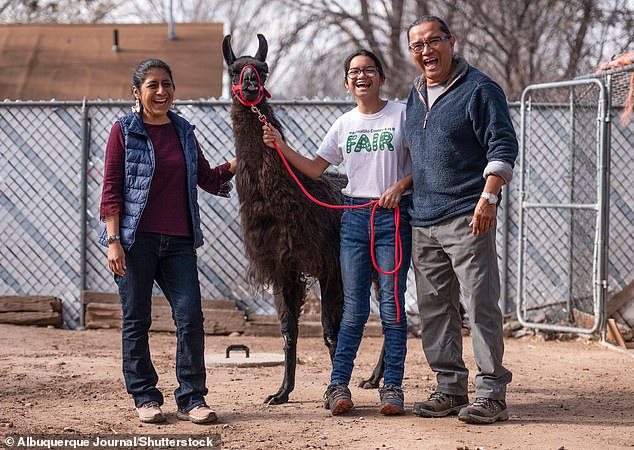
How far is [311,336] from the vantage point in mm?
9445

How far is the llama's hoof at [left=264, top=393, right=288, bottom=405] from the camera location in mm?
5600

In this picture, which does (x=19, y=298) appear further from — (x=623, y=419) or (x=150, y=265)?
(x=623, y=419)

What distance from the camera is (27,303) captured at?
9.55 meters

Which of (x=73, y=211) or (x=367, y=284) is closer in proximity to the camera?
(x=367, y=284)

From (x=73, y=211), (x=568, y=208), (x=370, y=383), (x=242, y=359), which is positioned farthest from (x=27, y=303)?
(x=568, y=208)

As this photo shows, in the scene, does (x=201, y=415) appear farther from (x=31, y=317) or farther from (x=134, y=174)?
(x=31, y=317)

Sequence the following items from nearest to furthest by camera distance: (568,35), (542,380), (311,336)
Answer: (542,380), (311,336), (568,35)

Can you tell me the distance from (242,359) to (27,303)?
333 centimetres

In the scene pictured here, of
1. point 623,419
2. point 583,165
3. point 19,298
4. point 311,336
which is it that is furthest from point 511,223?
point 19,298

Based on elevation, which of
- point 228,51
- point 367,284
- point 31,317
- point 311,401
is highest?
point 228,51

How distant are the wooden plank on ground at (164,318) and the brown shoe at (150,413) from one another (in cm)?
437

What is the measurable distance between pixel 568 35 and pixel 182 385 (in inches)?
419

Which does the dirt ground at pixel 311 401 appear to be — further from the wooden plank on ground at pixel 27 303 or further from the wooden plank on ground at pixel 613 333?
the wooden plank on ground at pixel 27 303

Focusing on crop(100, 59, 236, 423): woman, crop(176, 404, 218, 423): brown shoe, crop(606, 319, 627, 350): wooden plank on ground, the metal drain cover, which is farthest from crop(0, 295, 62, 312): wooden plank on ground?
crop(606, 319, 627, 350): wooden plank on ground
